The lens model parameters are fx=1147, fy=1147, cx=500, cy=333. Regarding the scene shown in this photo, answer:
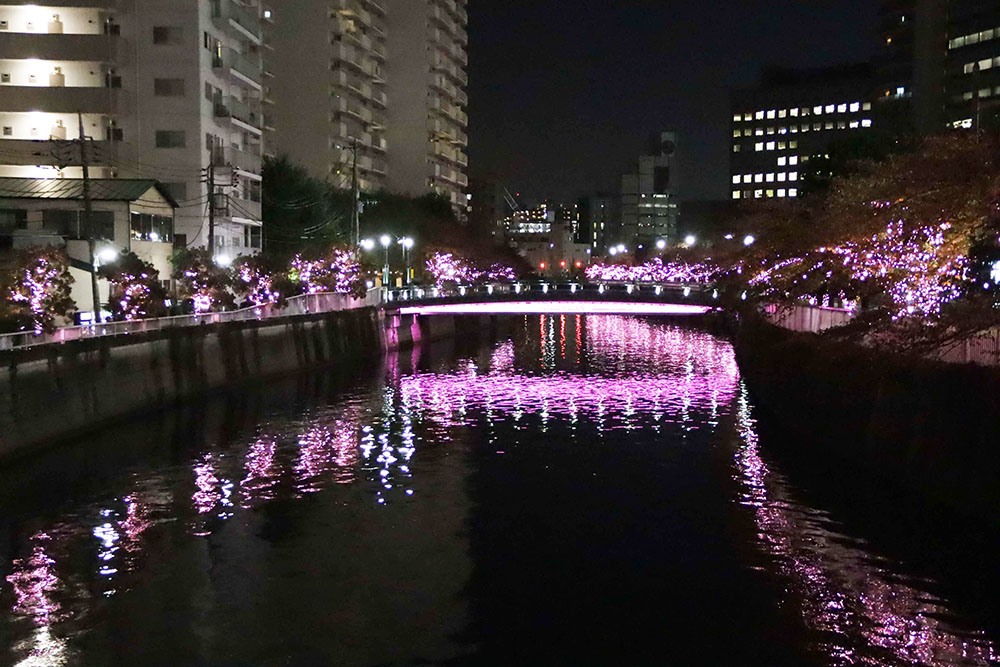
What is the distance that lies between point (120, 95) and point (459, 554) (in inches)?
1773

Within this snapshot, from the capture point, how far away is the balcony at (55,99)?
57.8m

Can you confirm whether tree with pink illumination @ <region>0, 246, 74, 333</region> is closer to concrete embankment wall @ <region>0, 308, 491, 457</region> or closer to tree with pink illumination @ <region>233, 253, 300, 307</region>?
concrete embankment wall @ <region>0, 308, 491, 457</region>

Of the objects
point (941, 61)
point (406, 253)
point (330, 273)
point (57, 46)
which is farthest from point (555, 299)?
point (941, 61)

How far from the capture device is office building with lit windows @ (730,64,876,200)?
15412 centimetres

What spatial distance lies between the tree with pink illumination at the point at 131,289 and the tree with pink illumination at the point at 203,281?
14.3 ft

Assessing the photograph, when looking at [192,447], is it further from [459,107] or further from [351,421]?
[459,107]

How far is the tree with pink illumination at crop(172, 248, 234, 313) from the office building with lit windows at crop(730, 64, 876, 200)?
114 metres

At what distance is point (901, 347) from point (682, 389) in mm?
25511

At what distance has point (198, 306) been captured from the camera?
51812mm

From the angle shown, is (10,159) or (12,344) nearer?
(12,344)

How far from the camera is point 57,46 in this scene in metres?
57.8

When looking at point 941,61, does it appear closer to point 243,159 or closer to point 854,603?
point 243,159

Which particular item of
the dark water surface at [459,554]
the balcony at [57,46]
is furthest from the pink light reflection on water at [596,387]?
the balcony at [57,46]

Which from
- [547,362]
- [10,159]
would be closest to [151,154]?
[10,159]
